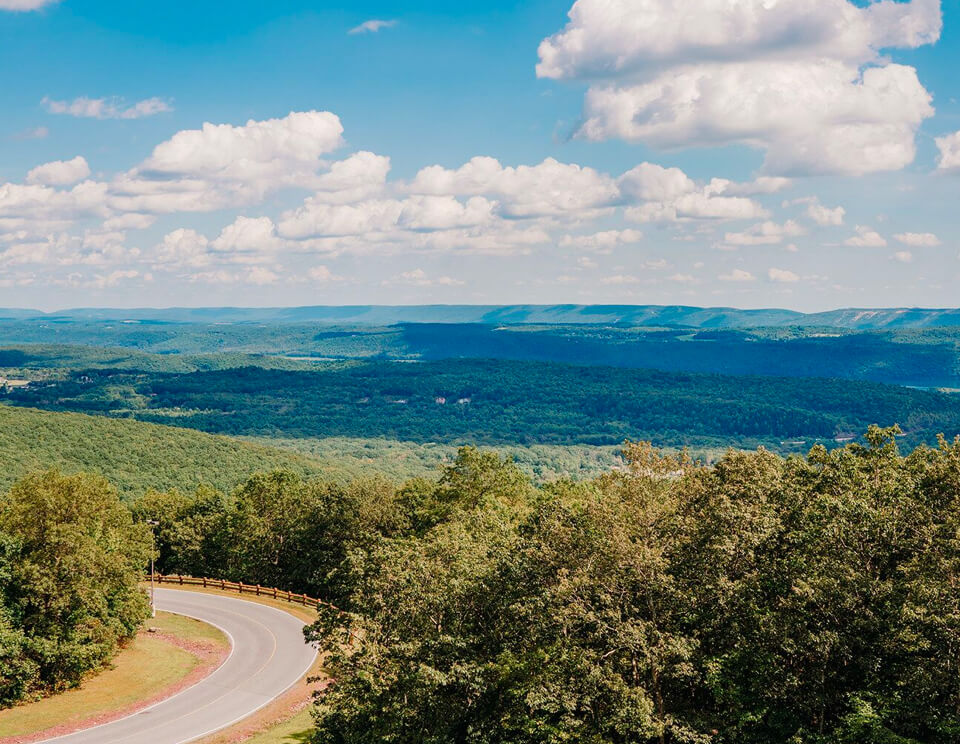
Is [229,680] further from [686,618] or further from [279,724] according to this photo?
[686,618]

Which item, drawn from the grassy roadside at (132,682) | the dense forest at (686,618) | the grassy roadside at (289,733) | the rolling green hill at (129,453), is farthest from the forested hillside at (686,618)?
the rolling green hill at (129,453)

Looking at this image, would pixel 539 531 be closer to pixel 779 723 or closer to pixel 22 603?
pixel 779 723

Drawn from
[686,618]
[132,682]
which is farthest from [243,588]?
[686,618]

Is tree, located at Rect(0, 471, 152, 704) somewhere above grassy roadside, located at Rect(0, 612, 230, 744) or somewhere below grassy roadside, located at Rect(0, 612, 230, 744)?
above

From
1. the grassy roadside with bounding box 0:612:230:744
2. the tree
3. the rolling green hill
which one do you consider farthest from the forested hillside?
the rolling green hill

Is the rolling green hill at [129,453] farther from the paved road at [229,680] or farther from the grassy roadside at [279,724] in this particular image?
the grassy roadside at [279,724]

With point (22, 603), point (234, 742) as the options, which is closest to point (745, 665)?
point (234, 742)

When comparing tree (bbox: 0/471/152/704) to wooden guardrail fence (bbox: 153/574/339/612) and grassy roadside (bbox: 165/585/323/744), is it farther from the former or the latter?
wooden guardrail fence (bbox: 153/574/339/612)
